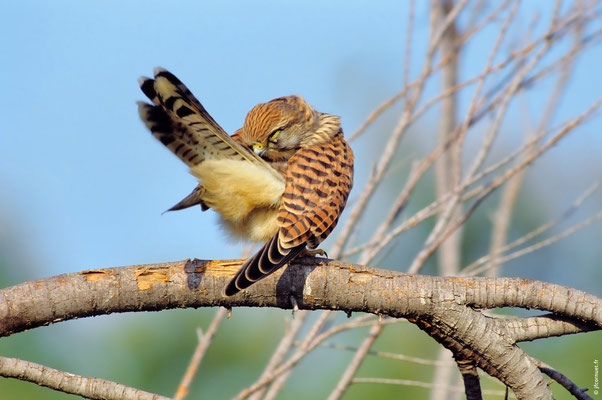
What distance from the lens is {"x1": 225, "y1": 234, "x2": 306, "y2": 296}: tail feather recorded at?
2.17 meters

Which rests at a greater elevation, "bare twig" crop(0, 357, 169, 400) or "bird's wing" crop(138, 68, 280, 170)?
"bird's wing" crop(138, 68, 280, 170)

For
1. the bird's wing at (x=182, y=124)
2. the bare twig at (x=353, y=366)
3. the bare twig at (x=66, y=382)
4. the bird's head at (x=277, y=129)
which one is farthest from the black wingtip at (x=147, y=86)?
the bare twig at (x=353, y=366)

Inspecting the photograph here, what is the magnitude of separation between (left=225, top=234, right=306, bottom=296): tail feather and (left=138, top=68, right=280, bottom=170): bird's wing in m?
0.44

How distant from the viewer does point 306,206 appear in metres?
2.76

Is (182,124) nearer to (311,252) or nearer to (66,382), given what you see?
(311,252)

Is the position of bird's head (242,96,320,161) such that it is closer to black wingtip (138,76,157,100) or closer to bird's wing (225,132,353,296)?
bird's wing (225,132,353,296)

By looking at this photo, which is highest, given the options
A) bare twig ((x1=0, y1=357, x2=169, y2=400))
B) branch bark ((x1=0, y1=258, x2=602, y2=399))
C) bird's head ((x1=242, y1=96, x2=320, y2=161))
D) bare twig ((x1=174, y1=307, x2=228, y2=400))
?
bird's head ((x1=242, y1=96, x2=320, y2=161))

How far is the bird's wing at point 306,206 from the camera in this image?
7.42ft

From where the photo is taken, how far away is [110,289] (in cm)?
220

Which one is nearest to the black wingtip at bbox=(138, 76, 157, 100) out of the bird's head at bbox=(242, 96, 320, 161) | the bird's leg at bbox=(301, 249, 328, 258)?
the bird's head at bbox=(242, 96, 320, 161)

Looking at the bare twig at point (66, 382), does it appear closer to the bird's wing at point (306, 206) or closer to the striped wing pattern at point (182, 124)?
the bird's wing at point (306, 206)

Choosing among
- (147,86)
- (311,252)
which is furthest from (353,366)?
(147,86)

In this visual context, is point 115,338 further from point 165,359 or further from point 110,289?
point 110,289

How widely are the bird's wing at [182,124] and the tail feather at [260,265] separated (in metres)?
0.44
